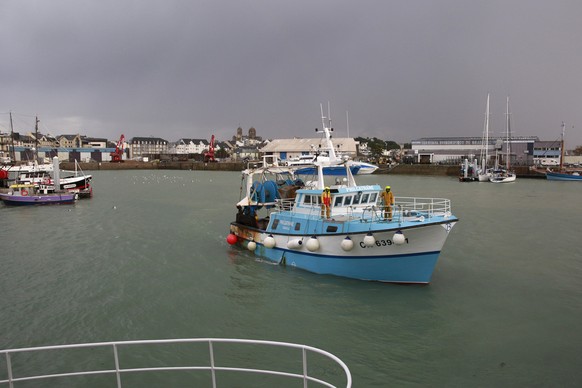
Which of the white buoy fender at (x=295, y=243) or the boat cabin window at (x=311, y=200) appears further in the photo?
the boat cabin window at (x=311, y=200)

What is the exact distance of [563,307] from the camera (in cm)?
1455

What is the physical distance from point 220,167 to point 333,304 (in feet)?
362

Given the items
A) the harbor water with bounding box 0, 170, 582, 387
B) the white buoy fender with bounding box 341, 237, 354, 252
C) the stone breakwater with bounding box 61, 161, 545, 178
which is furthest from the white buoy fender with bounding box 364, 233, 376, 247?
the stone breakwater with bounding box 61, 161, 545, 178

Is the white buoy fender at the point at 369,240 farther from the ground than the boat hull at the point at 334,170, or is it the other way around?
the boat hull at the point at 334,170

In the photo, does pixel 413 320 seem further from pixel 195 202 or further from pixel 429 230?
pixel 195 202

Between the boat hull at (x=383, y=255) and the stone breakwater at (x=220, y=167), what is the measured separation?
259ft

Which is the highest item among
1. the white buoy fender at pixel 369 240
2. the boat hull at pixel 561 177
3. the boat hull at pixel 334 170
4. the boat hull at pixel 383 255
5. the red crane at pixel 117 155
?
the red crane at pixel 117 155

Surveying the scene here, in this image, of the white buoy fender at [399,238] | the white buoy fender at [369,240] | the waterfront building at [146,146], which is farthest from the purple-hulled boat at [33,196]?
the waterfront building at [146,146]

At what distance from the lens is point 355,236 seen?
51.8 feet

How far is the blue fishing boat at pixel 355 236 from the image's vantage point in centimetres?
1516

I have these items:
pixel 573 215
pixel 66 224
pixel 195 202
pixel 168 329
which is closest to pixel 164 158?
pixel 195 202

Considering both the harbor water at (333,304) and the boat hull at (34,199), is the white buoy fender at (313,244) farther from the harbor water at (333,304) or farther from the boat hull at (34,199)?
the boat hull at (34,199)

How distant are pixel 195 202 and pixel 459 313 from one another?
35654 mm

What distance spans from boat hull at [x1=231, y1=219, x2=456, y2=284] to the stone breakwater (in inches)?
3113
